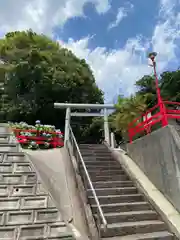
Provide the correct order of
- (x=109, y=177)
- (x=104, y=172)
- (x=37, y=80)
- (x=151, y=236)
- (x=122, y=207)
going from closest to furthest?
(x=151, y=236)
(x=122, y=207)
(x=109, y=177)
(x=104, y=172)
(x=37, y=80)

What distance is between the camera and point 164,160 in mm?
4949

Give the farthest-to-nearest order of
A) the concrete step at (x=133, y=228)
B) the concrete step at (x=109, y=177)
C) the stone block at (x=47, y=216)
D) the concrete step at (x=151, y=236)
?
1. the concrete step at (x=109, y=177)
2. the stone block at (x=47, y=216)
3. the concrete step at (x=133, y=228)
4. the concrete step at (x=151, y=236)

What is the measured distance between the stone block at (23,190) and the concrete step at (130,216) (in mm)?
2035

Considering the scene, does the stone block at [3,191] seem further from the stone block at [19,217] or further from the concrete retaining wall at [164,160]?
the concrete retaining wall at [164,160]

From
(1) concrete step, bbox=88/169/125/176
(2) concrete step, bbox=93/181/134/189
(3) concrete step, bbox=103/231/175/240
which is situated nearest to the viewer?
(3) concrete step, bbox=103/231/175/240

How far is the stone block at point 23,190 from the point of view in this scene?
5.01m

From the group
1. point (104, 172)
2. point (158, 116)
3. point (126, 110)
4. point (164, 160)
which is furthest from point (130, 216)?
point (126, 110)

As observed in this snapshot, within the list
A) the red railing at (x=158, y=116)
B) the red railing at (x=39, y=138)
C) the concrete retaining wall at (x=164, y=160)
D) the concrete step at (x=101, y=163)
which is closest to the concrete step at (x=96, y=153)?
the concrete step at (x=101, y=163)

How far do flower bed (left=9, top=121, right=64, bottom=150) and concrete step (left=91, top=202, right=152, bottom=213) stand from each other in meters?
4.02

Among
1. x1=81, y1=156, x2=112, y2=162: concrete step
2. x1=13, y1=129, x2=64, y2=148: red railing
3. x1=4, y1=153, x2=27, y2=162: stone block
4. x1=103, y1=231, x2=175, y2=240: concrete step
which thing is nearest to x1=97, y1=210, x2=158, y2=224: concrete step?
x1=103, y1=231, x2=175, y2=240: concrete step

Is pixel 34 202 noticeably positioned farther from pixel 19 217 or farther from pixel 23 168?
pixel 23 168

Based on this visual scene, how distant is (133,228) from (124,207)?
677mm

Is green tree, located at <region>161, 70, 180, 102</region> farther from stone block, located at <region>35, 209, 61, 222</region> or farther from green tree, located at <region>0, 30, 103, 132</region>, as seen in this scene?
stone block, located at <region>35, 209, 61, 222</region>

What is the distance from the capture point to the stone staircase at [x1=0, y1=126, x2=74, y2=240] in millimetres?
4168
